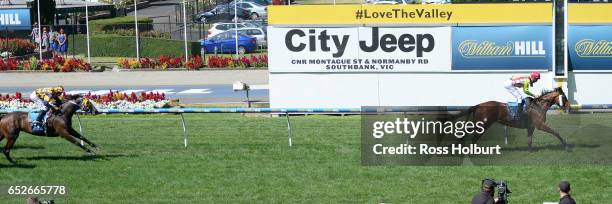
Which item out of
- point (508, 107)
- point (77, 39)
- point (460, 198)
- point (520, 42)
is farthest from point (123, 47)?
Answer: point (460, 198)

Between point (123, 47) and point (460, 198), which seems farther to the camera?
point (123, 47)

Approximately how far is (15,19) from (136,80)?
9.69 m

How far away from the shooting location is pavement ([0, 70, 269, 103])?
34.1 meters

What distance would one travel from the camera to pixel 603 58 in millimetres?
25188

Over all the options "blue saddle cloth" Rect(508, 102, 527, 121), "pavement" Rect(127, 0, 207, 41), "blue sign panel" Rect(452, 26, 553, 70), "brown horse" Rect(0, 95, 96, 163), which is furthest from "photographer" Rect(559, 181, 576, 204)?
"pavement" Rect(127, 0, 207, 41)

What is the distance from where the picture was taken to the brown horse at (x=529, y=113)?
63.6 ft

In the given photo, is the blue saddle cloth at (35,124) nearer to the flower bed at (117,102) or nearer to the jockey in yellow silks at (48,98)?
the jockey in yellow silks at (48,98)

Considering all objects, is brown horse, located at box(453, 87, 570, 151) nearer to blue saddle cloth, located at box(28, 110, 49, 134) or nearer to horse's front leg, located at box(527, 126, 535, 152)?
horse's front leg, located at box(527, 126, 535, 152)

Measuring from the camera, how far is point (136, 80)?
35.4m

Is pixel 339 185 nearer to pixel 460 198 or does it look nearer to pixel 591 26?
pixel 460 198

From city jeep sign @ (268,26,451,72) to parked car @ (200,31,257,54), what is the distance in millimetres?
16081

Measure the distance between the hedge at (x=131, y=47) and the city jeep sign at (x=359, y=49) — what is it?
1588cm

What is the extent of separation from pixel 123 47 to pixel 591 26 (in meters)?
21.7

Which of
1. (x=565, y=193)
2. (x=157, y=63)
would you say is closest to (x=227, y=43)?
(x=157, y=63)
